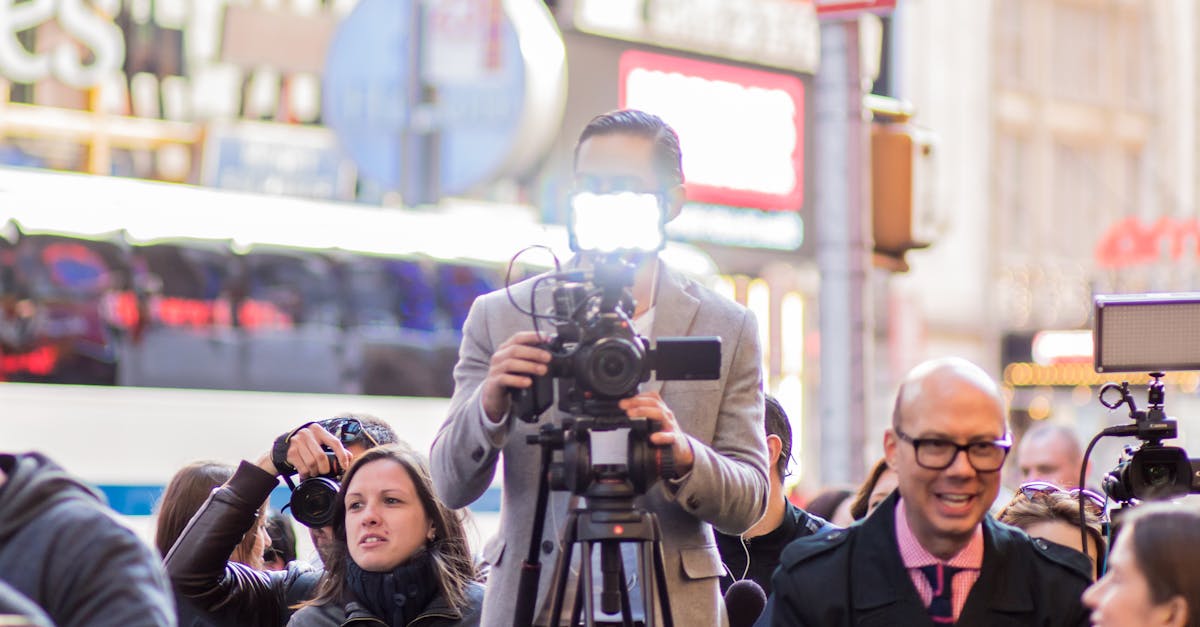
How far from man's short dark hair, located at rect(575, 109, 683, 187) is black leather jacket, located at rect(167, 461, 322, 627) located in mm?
1492

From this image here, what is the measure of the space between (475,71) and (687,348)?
430 inches

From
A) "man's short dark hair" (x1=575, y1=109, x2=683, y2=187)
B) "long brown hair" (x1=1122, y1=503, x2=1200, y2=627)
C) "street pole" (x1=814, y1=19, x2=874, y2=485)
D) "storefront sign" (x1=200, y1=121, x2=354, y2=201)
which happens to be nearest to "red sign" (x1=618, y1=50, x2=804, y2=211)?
"storefront sign" (x1=200, y1=121, x2=354, y2=201)

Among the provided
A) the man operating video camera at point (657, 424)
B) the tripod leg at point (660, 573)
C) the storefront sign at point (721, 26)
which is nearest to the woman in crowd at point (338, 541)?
the man operating video camera at point (657, 424)

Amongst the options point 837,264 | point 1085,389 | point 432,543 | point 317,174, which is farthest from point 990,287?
point 432,543

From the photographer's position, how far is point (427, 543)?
5.35 metres

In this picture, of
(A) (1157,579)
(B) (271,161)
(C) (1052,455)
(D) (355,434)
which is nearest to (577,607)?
(A) (1157,579)

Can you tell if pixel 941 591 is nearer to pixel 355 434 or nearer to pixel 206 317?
pixel 355 434

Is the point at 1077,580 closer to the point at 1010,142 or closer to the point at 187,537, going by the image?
the point at 187,537

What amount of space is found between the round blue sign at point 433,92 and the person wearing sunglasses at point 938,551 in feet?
34.6

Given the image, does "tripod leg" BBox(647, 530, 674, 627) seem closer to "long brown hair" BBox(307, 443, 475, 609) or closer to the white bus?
"long brown hair" BBox(307, 443, 475, 609)

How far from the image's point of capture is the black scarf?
5.19 meters

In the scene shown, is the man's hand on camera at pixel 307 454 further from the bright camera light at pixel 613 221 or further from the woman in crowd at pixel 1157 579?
the woman in crowd at pixel 1157 579

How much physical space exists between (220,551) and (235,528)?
0.09 meters

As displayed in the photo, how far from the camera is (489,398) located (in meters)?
3.96
